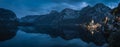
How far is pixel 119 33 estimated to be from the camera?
4219cm

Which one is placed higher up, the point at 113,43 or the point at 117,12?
the point at 117,12

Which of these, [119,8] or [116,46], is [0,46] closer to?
[116,46]

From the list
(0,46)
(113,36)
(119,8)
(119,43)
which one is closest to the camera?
(119,43)

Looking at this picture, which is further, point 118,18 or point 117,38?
point 118,18

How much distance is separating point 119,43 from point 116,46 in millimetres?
982

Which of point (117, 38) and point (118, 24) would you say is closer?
point (117, 38)

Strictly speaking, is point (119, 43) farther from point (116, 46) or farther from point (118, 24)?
point (118, 24)

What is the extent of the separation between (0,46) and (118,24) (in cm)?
3746

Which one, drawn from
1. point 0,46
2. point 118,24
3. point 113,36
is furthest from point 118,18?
point 0,46

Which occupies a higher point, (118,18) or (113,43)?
(118,18)

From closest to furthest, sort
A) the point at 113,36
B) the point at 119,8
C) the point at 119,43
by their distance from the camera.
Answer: the point at 119,43 < the point at 113,36 < the point at 119,8

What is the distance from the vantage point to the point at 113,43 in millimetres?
42219

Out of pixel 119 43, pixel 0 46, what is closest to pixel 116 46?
pixel 119 43

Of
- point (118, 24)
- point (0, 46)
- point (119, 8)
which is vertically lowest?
point (0, 46)
